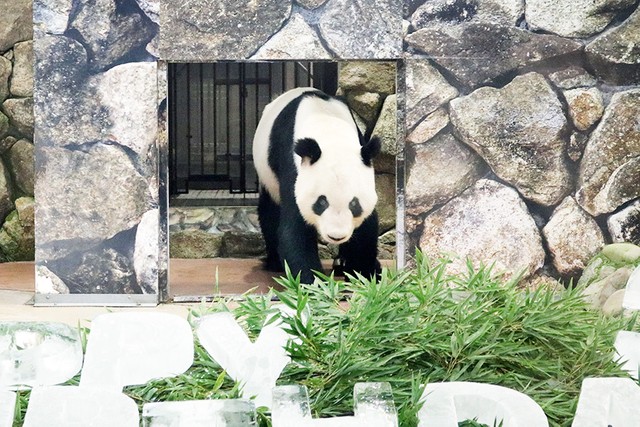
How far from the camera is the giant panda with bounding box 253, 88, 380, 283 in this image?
20.9ft

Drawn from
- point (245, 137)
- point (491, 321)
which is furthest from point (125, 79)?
point (491, 321)

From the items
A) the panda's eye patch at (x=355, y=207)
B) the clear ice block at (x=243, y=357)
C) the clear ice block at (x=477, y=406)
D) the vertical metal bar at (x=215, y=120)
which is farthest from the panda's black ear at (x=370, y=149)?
the clear ice block at (x=477, y=406)

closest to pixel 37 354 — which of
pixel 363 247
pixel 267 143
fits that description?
pixel 363 247

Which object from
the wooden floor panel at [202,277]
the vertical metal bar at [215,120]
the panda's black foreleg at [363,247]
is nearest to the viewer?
the panda's black foreleg at [363,247]

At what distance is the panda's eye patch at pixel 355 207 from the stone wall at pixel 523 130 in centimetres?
31

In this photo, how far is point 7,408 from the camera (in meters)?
2.47

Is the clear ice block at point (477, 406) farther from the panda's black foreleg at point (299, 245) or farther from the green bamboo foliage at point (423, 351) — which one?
the panda's black foreleg at point (299, 245)

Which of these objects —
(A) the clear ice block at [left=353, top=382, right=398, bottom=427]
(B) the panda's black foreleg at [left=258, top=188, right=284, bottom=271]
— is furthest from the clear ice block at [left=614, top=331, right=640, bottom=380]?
(B) the panda's black foreleg at [left=258, top=188, right=284, bottom=271]

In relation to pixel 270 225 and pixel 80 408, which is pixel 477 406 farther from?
pixel 270 225

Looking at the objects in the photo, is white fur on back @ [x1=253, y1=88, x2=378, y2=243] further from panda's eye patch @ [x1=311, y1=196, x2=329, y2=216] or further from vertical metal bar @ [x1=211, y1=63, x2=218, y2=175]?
vertical metal bar @ [x1=211, y1=63, x2=218, y2=175]

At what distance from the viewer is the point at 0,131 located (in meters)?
8.21

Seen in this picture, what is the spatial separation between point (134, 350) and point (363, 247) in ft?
13.6

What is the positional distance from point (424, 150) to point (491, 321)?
355 cm

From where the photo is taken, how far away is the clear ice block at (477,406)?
2.52 metres
